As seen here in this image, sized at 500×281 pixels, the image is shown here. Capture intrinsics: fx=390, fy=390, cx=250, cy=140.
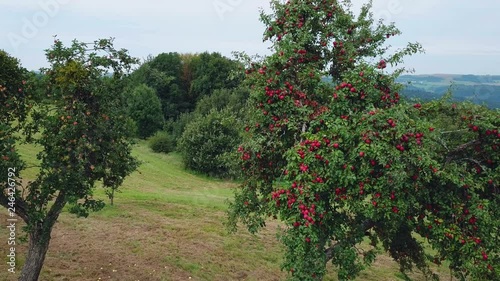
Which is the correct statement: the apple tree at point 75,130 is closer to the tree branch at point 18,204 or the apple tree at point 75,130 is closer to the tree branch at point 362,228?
the tree branch at point 18,204

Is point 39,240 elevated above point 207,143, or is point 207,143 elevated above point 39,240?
point 39,240

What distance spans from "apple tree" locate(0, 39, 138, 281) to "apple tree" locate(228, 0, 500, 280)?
3760mm

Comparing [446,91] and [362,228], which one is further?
[446,91]

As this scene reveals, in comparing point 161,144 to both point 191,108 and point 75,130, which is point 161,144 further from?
point 75,130

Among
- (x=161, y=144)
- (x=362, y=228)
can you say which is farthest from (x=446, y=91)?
(x=161, y=144)

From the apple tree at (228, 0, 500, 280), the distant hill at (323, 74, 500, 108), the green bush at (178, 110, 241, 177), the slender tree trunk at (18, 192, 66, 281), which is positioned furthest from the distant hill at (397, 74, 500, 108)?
the green bush at (178, 110, 241, 177)

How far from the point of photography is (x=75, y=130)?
33.3ft

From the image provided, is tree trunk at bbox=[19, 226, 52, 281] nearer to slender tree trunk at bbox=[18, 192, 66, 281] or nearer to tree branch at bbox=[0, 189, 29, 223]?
slender tree trunk at bbox=[18, 192, 66, 281]

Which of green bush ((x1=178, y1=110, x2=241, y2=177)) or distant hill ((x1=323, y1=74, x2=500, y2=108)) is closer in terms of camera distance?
distant hill ((x1=323, y1=74, x2=500, y2=108))

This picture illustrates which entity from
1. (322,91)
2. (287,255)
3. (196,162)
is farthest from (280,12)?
(196,162)

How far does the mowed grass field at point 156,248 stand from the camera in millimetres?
15539

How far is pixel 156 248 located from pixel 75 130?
31.9 feet

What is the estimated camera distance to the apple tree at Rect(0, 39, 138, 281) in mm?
10203

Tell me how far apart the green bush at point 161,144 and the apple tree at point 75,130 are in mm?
47434
